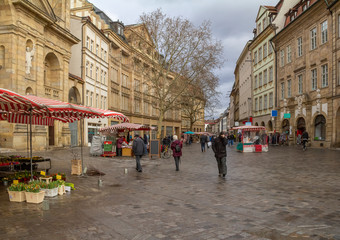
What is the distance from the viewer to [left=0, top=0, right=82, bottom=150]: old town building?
2297cm

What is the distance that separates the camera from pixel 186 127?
299 feet

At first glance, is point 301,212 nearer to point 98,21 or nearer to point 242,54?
point 98,21

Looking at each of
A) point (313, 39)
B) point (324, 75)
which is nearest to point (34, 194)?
point (324, 75)

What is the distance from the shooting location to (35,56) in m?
25.6

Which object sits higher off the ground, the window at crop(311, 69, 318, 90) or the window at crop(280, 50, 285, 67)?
the window at crop(280, 50, 285, 67)

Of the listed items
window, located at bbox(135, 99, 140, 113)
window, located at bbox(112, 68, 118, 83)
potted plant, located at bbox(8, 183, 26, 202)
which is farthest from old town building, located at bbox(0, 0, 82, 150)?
window, located at bbox(135, 99, 140, 113)

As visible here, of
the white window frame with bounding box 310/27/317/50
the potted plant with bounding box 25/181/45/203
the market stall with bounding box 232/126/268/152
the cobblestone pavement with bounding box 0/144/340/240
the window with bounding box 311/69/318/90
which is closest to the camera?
the cobblestone pavement with bounding box 0/144/340/240

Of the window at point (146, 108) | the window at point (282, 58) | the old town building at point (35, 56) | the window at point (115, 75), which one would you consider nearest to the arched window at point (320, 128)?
the window at point (282, 58)

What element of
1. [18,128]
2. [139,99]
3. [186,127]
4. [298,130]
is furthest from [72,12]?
[186,127]

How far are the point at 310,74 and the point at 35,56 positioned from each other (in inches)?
978

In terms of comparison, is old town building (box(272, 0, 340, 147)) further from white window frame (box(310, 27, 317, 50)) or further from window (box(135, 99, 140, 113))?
window (box(135, 99, 140, 113))

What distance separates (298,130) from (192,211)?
3114 centimetres

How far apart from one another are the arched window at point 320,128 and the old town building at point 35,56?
2363 centimetres

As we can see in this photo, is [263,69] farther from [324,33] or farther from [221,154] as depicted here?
[221,154]
